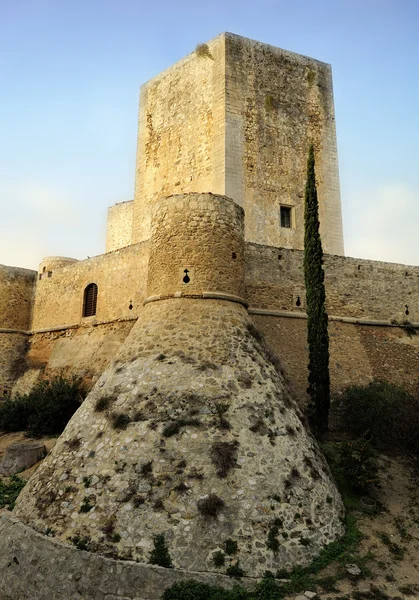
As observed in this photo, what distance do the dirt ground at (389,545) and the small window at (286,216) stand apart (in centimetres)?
932

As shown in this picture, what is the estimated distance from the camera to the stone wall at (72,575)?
22.1ft

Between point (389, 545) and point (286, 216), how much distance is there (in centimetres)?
1217

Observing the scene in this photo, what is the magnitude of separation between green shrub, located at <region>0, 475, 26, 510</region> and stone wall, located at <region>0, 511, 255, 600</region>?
5.92ft

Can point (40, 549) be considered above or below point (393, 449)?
below

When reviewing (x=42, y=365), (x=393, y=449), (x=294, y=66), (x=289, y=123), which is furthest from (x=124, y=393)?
(x=294, y=66)

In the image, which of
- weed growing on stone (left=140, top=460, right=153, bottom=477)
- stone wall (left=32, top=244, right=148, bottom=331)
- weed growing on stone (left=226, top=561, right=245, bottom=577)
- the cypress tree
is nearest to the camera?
weed growing on stone (left=226, top=561, right=245, bottom=577)

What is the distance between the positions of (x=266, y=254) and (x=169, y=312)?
5622mm

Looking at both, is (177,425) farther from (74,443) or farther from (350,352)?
(350,352)

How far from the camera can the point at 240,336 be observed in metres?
10.0

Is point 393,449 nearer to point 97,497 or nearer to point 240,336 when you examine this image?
point 240,336

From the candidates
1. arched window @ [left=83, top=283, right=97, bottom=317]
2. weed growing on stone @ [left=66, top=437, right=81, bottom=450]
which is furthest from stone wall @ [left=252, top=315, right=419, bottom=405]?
weed growing on stone @ [left=66, top=437, right=81, bottom=450]

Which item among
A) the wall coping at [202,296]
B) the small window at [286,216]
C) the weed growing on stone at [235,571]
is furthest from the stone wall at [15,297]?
the weed growing on stone at [235,571]

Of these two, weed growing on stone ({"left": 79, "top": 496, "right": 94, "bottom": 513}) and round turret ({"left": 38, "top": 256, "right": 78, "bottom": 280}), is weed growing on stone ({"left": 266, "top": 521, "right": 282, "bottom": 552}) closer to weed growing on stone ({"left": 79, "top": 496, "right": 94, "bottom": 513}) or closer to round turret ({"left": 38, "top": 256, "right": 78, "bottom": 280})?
weed growing on stone ({"left": 79, "top": 496, "right": 94, "bottom": 513})

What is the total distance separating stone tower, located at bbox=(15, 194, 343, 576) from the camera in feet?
23.8
